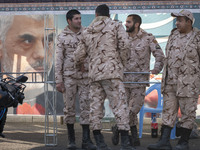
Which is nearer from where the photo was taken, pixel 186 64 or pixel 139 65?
pixel 186 64

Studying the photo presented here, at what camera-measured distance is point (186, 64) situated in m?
6.81

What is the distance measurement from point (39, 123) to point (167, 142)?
17.5ft

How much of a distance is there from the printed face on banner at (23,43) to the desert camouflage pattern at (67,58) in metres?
4.58

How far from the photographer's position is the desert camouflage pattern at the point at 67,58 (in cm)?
724

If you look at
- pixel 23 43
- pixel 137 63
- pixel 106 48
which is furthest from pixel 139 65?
pixel 23 43

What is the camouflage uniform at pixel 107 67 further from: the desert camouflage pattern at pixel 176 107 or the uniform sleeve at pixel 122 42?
the desert camouflage pattern at pixel 176 107

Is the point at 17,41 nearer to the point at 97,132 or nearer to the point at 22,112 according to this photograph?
the point at 22,112

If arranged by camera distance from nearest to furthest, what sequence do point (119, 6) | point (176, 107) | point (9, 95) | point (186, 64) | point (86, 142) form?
point (9, 95) < point (186, 64) < point (176, 107) < point (86, 142) < point (119, 6)

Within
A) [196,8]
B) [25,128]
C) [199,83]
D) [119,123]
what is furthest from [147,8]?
[25,128]

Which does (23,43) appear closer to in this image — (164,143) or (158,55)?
(158,55)

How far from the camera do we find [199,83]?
6.89m

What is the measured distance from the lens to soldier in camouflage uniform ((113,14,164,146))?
7.57 metres

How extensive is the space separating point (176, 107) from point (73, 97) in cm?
150

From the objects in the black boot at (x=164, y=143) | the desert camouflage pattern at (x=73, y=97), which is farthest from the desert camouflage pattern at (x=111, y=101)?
the black boot at (x=164, y=143)
